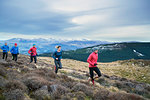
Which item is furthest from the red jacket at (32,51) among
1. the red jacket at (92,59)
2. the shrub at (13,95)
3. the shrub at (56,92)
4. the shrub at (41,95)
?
the shrub at (13,95)

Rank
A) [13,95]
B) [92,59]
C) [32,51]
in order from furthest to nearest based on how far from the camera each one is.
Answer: [32,51] < [92,59] < [13,95]

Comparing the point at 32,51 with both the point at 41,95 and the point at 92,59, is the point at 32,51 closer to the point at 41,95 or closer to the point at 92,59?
the point at 92,59

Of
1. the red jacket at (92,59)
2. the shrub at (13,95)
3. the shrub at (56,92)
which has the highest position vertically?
the red jacket at (92,59)

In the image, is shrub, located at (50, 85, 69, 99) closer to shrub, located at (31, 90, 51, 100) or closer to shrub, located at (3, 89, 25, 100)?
shrub, located at (31, 90, 51, 100)

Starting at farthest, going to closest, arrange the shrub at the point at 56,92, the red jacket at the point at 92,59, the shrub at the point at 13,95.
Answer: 1. the red jacket at the point at 92,59
2. the shrub at the point at 56,92
3. the shrub at the point at 13,95

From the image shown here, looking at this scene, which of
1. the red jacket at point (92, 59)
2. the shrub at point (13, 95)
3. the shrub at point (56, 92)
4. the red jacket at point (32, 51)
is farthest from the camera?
the red jacket at point (32, 51)

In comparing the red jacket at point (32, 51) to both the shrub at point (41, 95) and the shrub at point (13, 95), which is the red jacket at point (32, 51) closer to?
the shrub at point (41, 95)

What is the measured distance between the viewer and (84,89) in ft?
21.2

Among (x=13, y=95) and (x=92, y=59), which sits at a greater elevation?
(x=92, y=59)

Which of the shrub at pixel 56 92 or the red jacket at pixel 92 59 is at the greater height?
the red jacket at pixel 92 59

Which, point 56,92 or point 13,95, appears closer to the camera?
point 13,95

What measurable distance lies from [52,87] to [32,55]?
1077 cm

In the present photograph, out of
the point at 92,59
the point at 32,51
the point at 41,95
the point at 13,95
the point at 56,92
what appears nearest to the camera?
the point at 13,95

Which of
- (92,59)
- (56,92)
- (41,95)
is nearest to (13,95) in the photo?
(41,95)
